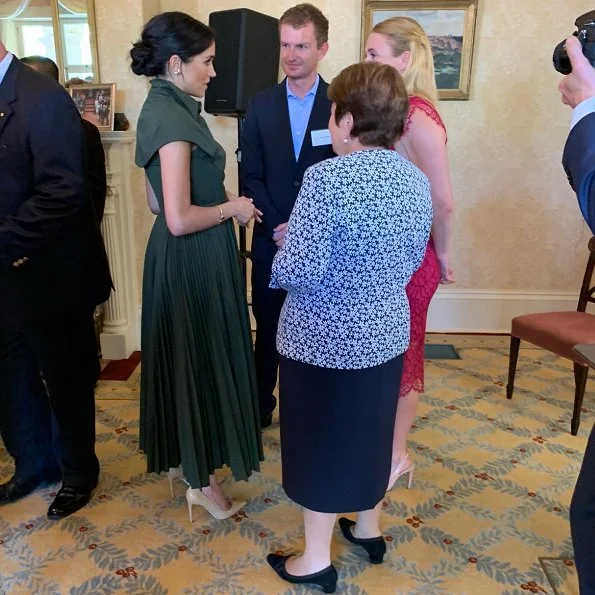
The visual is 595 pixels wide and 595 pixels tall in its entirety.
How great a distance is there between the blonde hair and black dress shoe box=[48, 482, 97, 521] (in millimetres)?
1751

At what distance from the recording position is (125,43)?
120 inches

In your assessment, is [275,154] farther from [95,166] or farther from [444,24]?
[444,24]

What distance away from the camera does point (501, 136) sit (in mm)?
3488

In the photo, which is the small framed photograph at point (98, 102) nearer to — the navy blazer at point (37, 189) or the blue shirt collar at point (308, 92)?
the blue shirt collar at point (308, 92)

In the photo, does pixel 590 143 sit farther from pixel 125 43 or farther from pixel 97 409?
pixel 125 43

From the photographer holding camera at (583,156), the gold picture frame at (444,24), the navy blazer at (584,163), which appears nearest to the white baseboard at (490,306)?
the gold picture frame at (444,24)

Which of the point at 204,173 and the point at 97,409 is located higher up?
the point at 204,173

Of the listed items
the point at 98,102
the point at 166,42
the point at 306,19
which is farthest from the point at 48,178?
the point at 98,102

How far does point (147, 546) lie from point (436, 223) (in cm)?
140

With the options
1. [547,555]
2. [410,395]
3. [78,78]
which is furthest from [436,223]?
[78,78]

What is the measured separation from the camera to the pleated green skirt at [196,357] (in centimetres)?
178

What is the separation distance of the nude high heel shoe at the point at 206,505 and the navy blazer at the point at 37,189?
77 cm

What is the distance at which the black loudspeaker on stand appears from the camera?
108 inches

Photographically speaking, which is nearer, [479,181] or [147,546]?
[147,546]
